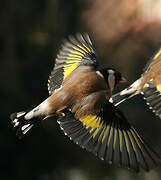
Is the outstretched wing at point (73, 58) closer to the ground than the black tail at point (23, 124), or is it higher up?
higher up

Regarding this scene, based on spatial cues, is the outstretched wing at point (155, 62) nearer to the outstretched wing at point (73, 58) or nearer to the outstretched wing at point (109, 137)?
the outstretched wing at point (73, 58)

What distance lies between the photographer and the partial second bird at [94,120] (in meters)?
2.20

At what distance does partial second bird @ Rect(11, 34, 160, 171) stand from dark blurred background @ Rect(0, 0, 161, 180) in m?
2.17

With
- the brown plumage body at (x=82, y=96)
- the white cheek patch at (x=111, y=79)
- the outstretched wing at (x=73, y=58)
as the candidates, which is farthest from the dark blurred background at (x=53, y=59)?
the brown plumage body at (x=82, y=96)

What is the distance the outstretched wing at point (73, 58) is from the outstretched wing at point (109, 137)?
40 centimetres

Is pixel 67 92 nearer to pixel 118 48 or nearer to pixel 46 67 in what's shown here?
pixel 46 67

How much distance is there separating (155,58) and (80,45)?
47 cm

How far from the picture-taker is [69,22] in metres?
5.38

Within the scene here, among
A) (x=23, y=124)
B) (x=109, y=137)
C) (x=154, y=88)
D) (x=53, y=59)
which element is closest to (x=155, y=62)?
(x=154, y=88)

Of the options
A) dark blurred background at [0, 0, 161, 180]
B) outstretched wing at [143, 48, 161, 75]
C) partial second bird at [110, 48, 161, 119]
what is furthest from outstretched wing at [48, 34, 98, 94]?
dark blurred background at [0, 0, 161, 180]

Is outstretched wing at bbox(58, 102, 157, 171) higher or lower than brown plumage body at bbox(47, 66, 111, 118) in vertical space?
lower

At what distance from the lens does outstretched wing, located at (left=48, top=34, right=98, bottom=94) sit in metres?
2.68

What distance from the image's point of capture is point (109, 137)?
2299 millimetres

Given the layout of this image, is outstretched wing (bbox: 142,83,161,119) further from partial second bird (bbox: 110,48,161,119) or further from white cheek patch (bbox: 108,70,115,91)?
white cheek patch (bbox: 108,70,115,91)
